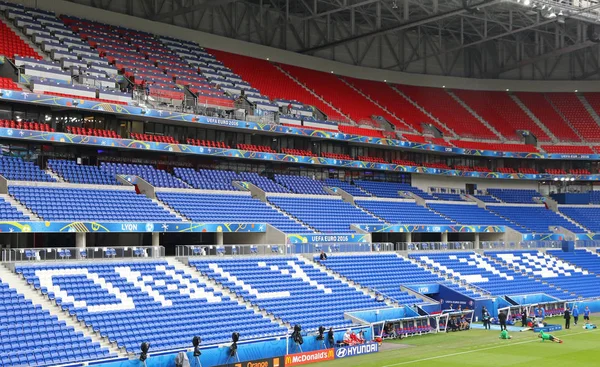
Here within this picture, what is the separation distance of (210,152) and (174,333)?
21510mm

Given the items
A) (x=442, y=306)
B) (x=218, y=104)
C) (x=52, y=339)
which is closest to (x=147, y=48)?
(x=218, y=104)

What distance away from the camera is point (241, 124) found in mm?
53250

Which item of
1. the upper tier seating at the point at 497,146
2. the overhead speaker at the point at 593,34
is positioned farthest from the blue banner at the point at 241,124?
the overhead speaker at the point at 593,34

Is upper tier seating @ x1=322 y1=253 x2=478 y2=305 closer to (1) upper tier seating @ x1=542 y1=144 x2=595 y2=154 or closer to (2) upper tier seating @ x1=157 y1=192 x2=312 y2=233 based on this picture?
(2) upper tier seating @ x1=157 y1=192 x2=312 y2=233

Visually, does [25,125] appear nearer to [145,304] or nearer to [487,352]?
[145,304]

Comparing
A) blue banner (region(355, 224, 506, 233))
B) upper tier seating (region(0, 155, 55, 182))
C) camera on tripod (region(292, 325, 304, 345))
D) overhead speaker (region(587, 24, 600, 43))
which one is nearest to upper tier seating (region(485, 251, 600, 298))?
blue banner (region(355, 224, 506, 233))

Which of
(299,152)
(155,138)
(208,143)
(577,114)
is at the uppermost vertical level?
(577,114)

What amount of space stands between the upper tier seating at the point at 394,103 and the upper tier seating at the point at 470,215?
8.35 m

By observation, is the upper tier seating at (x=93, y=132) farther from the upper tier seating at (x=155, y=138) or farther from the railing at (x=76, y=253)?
the railing at (x=76, y=253)

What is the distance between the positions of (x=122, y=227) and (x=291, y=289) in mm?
9407

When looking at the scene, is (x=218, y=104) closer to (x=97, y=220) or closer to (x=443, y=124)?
(x=97, y=220)

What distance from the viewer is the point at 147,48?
57719mm

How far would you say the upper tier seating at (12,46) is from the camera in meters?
46.5

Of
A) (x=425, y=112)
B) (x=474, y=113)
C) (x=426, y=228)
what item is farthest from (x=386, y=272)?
(x=474, y=113)
